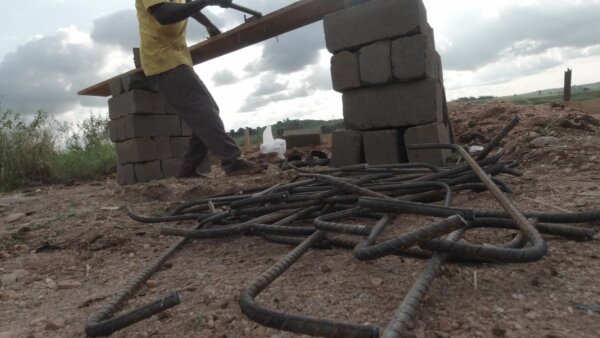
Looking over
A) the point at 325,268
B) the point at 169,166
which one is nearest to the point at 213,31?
the point at 169,166

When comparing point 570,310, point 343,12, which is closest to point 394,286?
point 570,310

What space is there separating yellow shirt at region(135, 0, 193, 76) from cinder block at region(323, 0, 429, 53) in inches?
60.3

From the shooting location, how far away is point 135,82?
18.1 ft

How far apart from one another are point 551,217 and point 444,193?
59 centimetres

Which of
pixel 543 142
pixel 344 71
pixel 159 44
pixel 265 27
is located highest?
pixel 265 27

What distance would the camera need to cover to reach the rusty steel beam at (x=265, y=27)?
400cm

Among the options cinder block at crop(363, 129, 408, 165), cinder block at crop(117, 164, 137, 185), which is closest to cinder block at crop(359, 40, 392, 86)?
cinder block at crop(363, 129, 408, 165)

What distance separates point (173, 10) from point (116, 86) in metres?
2.47

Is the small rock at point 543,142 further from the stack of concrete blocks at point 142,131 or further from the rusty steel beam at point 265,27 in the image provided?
the stack of concrete blocks at point 142,131

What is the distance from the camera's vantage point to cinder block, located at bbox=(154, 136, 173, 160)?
5.64 meters

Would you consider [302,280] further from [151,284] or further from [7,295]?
[7,295]

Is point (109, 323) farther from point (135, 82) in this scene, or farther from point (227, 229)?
point (135, 82)

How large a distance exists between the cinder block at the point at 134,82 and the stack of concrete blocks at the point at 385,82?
2892 mm

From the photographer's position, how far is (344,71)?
3.78 m
